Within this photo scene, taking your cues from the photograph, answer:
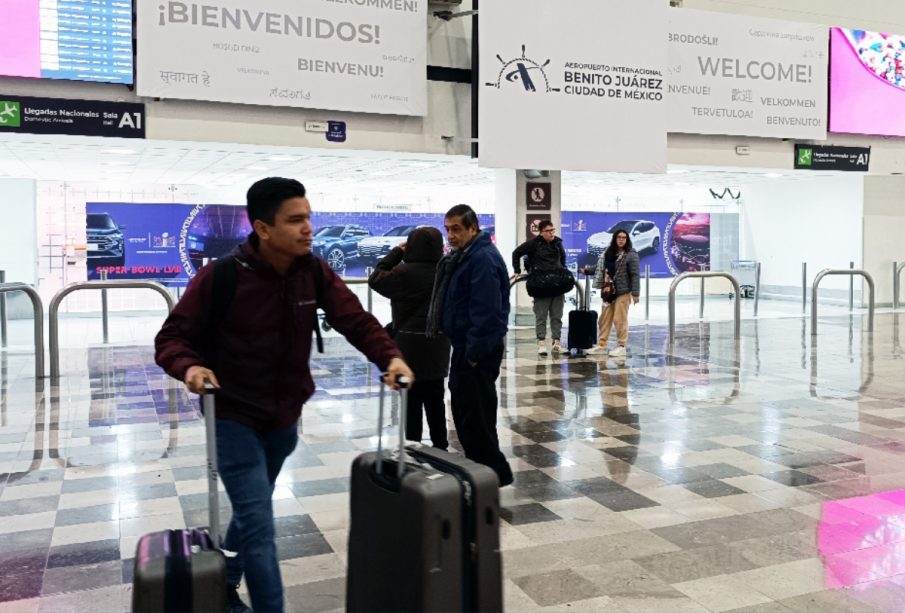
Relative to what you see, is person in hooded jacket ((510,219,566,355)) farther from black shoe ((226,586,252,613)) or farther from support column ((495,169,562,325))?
black shoe ((226,586,252,613))

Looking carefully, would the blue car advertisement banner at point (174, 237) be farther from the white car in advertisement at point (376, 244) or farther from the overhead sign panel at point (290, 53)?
the overhead sign panel at point (290, 53)

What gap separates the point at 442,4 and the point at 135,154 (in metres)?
5.93

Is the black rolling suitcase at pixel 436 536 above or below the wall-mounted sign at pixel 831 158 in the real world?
below

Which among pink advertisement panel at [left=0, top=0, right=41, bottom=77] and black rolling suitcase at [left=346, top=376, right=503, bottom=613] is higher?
pink advertisement panel at [left=0, top=0, right=41, bottom=77]

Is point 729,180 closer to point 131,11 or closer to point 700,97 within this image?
point 700,97

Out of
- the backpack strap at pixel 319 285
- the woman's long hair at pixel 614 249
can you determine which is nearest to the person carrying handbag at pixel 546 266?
the woman's long hair at pixel 614 249

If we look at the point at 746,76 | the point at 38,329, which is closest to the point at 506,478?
the point at 38,329

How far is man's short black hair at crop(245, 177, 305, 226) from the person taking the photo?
275 centimetres

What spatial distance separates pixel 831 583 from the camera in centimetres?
353

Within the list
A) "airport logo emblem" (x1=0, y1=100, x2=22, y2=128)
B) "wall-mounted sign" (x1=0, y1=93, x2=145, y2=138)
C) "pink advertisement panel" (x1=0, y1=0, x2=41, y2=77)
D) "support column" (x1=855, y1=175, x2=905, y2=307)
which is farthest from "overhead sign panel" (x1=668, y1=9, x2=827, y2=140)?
"airport logo emblem" (x1=0, y1=100, x2=22, y2=128)

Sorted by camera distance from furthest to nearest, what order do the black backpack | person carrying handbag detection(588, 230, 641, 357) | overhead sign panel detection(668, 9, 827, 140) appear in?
overhead sign panel detection(668, 9, 827, 140), person carrying handbag detection(588, 230, 641, 357), the black backpack

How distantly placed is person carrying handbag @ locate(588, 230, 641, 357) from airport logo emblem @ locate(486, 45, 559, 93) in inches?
87.5

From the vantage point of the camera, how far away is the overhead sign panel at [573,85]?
10.7m

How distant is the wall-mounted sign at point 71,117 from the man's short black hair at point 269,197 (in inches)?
291
